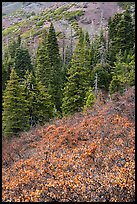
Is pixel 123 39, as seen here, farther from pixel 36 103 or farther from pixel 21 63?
pixel 36 103

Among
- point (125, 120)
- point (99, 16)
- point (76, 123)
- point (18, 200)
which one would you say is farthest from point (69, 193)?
point (99, 16)

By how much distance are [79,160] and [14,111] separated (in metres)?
15.2

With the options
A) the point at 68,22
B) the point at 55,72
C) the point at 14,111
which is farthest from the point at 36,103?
the point at 68,22

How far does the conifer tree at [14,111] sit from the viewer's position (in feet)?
96.6

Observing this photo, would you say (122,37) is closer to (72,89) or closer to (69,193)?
(72,89)

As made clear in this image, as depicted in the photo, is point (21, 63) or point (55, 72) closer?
point (55, 72)

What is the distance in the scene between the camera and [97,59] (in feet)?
151

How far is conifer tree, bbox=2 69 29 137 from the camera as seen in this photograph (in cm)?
2945

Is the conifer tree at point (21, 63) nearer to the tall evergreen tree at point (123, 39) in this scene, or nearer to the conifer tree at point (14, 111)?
the tall evergreen tree at point (123, 39)

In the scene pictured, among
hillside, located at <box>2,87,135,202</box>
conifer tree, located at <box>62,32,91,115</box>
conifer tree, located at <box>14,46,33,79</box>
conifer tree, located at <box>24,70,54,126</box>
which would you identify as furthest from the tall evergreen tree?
hillside, located at <box>2,87,135,202</box>

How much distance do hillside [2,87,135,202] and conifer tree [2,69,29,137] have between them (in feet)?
10.4

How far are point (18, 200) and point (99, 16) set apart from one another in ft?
304

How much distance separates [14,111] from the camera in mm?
29688

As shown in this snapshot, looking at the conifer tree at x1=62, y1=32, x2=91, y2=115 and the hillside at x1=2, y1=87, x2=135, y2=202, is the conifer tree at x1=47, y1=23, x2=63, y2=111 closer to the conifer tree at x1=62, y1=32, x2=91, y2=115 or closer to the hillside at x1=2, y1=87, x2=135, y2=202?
the conifer tree at x1=62, y1=32, x2=91, y2=115
